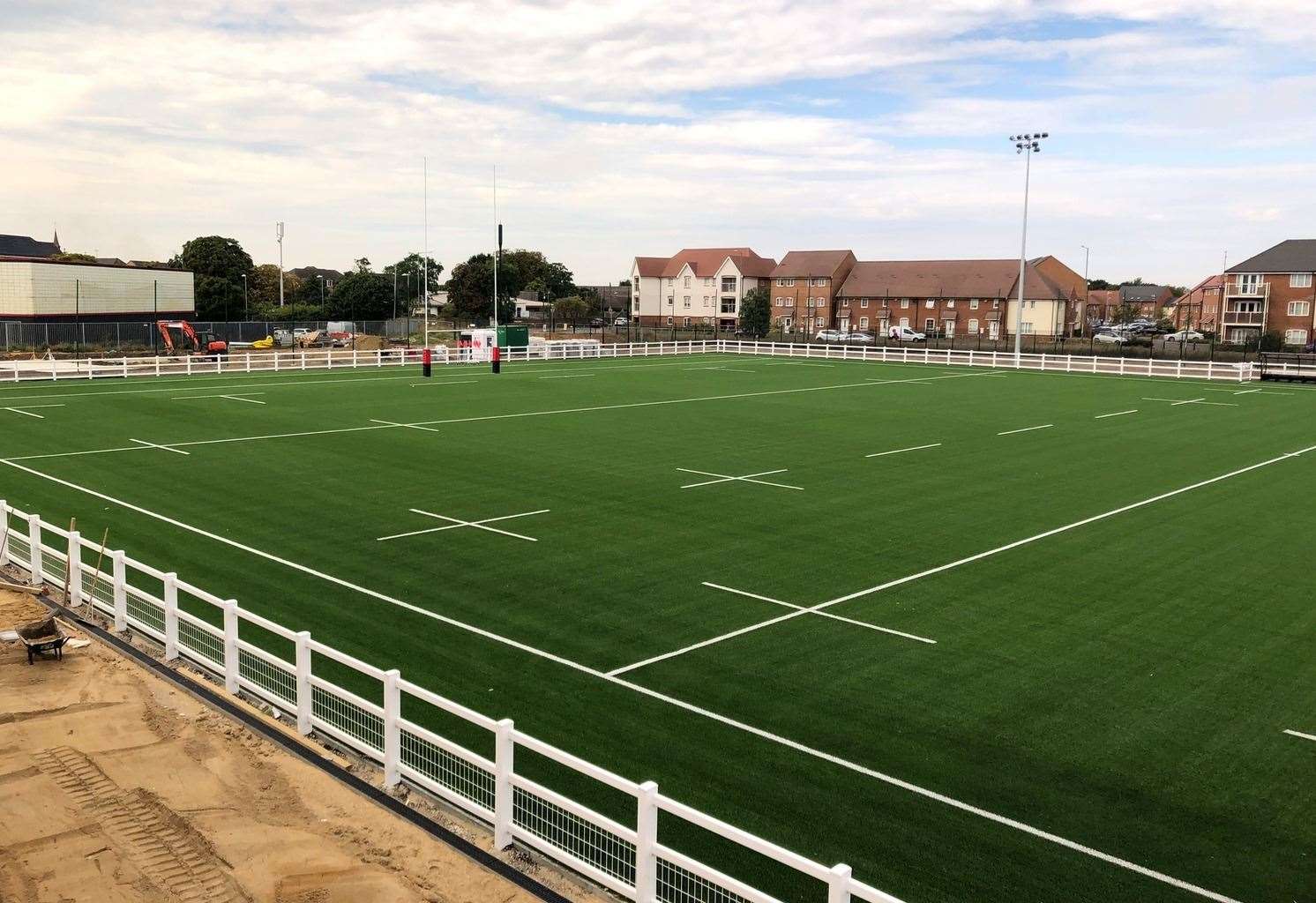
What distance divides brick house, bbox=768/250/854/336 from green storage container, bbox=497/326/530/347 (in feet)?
200

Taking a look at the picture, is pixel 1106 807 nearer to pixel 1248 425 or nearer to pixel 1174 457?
pixel 1174 457

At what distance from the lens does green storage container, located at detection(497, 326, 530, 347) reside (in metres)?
73.1

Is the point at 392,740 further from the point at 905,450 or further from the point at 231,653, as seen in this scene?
the point at 905,450

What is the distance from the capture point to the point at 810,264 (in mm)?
134250

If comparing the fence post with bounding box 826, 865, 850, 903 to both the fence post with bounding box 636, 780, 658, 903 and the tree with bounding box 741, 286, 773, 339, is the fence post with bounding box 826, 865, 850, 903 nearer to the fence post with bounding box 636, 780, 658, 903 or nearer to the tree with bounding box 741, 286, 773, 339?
the fence post with bounding box 636, 780, 658, 903

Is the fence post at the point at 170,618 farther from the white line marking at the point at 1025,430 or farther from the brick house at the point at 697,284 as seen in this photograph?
the brick house at the point at 697,284

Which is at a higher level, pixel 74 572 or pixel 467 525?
pixel 74 572

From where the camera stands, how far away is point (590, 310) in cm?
16275

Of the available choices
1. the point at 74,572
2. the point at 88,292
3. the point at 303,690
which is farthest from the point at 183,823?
the point at 88,292

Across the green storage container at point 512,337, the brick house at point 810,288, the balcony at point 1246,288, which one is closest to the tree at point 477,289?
the brick house at point 810,288

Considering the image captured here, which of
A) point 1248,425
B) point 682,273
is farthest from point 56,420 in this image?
point 682,273

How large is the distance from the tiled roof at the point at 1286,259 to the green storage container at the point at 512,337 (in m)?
71.0

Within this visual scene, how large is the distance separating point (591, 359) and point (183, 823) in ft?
221

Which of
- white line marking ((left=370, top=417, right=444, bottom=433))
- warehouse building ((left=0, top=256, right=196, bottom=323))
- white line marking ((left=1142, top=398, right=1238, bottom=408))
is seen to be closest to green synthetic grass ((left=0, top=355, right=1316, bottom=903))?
white line marking ((left=370, top=417, right=444, bottom=433))
